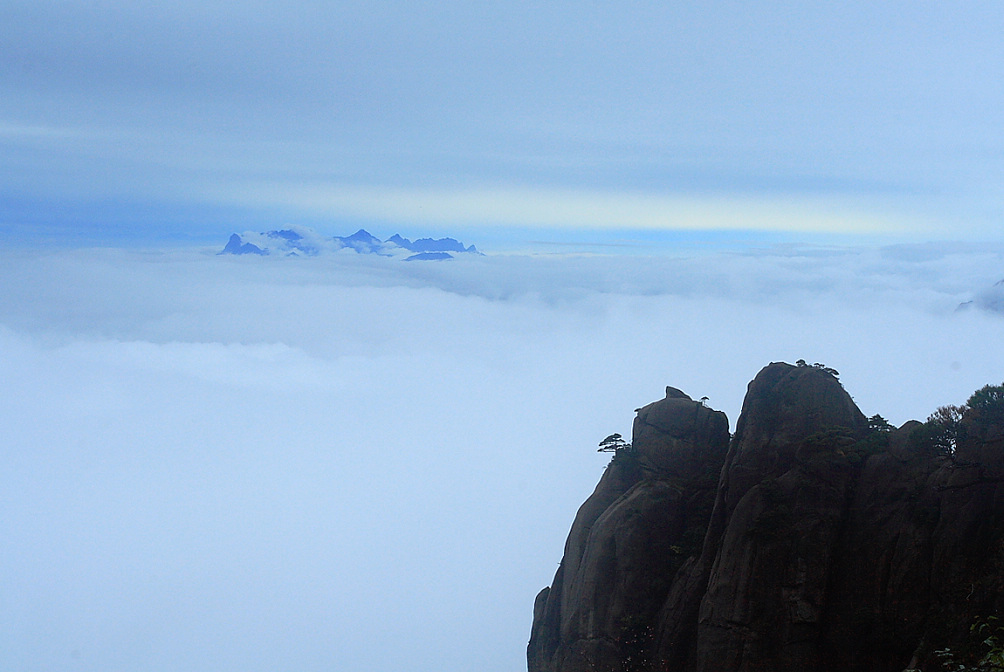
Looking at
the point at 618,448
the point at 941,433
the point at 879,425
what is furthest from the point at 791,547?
the point at 618,448

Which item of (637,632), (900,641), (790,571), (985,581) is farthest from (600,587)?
(985,581)

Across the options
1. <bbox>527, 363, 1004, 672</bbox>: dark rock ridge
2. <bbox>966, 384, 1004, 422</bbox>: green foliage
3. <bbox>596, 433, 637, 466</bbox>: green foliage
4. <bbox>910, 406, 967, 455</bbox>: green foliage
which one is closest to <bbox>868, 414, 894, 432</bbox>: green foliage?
<bbox>527, 363, 1004, 672</bbox>: dark rock ridge

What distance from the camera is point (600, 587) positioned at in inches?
1377

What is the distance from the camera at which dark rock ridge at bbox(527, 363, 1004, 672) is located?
27922mm

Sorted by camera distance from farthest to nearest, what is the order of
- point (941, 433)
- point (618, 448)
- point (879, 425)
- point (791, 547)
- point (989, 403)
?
point (618, 448)
point (879, 425)
point (791, 547)
point (941, 433)
point (989, 403)

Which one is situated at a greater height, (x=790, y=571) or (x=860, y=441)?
(x=860, y=441)

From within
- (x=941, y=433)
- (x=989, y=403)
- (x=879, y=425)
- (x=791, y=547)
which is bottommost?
(x=791, y=547)

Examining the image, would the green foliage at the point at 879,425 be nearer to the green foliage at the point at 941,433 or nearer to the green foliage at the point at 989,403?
the green foliage at the point at 941,433

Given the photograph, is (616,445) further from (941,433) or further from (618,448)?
(941,433)

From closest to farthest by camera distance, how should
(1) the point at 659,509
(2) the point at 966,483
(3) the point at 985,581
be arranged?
(3) the point at 985,581
(2) the point at 966,483
(1) the point at 659,509

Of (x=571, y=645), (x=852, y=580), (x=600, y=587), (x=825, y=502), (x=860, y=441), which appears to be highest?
(x=860, y=441)

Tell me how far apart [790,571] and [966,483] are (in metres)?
7.32

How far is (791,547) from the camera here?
→ 3062 centimetres

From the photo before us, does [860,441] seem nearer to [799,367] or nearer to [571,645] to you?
[799,367]
